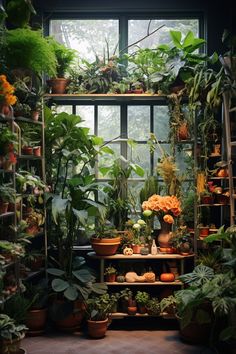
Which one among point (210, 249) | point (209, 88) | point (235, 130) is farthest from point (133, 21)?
point (210, 249)

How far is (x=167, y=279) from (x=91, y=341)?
0.93m

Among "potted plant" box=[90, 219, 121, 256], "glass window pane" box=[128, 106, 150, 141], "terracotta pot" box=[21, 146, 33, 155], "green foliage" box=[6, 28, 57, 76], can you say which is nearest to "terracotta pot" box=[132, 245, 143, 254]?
"potted plant" box=[90, 219, 121, 256]

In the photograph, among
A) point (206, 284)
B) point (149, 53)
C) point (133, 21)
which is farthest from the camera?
point (133, 21)

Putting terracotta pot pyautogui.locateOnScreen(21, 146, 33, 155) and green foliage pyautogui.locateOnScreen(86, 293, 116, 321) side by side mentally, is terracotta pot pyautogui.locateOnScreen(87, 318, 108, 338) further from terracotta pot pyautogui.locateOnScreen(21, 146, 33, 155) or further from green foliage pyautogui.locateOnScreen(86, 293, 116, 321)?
terracotta pot pyautogui.locateOnScreen(21, 146, 33, 155)

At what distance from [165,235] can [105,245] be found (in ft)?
2.08

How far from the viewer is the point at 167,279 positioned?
4.58m

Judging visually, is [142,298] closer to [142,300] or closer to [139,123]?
[142,300]

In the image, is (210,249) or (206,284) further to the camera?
(210,249)

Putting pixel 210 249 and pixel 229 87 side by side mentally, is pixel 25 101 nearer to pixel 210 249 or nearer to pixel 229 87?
pixel 229 87

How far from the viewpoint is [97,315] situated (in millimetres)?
4305

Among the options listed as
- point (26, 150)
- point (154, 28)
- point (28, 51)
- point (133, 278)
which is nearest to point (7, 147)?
point (26, 150)

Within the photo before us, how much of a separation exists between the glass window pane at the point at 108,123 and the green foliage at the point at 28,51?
1.00m

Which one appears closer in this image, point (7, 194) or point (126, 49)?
point (7, 194)

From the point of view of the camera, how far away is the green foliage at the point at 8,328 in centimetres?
345
